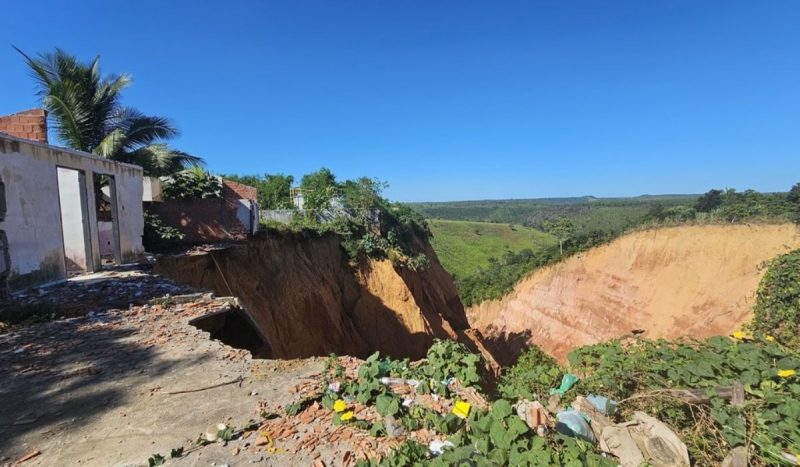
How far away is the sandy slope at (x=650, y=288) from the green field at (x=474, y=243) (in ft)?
69.0

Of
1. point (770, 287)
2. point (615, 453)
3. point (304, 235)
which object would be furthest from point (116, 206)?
point (770, 287)

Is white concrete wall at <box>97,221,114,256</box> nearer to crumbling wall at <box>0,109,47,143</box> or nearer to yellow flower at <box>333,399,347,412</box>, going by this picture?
crumbling wall at <box>0,109,47,143</box>

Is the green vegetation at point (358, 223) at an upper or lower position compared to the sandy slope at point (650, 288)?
upper

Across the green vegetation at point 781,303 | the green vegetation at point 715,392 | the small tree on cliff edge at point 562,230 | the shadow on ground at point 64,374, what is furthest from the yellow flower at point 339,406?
the small tree on cliff edge at point 562,230

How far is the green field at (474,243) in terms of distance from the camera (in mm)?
51156

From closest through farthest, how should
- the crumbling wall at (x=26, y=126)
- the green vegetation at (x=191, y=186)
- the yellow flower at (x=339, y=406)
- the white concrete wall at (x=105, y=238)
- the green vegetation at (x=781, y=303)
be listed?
the yellow flower at (x=339, y=406) < the crumbling wall at (x=26, y=126) < the green vegetation at (x=781, y=303) < the white concrete wall at (x=105, y=238) < the green vegetation at (x=191, y=186)

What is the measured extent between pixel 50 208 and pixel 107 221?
4.02m

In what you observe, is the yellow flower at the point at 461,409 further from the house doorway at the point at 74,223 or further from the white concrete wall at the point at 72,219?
the white concrete wall at the point at 72,219

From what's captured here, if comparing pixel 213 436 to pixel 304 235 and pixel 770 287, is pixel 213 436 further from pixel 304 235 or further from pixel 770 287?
pixel 770 287

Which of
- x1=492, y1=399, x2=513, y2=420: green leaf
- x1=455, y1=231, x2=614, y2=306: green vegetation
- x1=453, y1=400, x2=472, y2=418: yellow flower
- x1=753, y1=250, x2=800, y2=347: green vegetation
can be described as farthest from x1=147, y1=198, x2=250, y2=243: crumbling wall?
x1=455, y1=231, x2=614, y2=306: green vegetation

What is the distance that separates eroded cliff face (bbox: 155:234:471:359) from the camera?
10.5m

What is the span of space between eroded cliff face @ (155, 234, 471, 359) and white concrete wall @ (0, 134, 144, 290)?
197cm

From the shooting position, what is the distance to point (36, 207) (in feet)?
23.5

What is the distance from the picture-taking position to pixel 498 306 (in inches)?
1035
